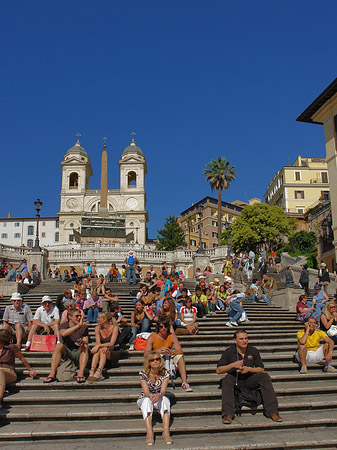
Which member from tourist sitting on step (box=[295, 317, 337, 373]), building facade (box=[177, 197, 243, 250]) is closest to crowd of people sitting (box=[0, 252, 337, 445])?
tourist sitting on step (box=[295, 317, 337, 373])

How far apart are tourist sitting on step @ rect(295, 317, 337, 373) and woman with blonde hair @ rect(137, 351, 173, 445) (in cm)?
330

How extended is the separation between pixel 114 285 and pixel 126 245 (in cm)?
1793

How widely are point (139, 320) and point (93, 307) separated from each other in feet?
7.46

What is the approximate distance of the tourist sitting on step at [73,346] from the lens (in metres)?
7.71

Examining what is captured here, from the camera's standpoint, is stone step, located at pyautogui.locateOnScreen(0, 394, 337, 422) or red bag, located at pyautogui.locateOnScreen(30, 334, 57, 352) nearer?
stone step, located at pyautogui.locateOnScreen(0, 394, 337, 422)

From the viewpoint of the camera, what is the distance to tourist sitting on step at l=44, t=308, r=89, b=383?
7707 mm

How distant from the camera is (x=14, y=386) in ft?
24.4

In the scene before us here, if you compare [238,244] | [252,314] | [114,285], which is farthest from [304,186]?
[252,314]

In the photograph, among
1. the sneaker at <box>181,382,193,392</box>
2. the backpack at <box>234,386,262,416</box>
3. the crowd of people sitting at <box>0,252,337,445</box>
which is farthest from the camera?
the sneaker at <box>181,382,193,392</box>

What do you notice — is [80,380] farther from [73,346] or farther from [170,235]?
[170,235]

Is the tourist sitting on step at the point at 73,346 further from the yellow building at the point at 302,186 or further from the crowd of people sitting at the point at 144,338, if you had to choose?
the yellow building at the point at 302,186

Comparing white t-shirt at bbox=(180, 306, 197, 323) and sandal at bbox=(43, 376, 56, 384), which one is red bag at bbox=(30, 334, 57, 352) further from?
white t-shirt at bbox=(180, 306, 197, 323)

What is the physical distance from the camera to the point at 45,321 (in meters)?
9.54

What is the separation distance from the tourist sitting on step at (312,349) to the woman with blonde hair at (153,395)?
330 centimetres
